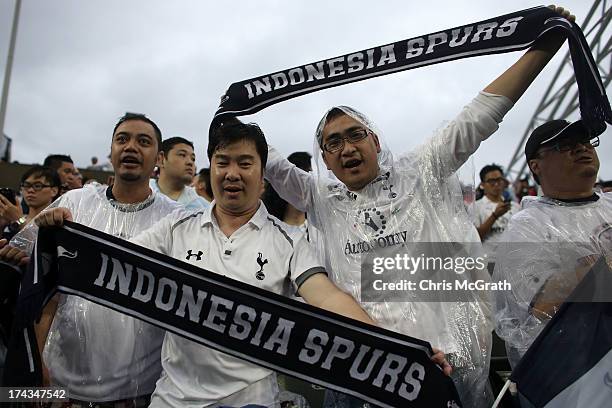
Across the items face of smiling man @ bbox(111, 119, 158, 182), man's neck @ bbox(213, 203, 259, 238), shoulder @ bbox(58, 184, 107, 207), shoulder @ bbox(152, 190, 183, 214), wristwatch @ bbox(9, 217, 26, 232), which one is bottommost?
man's neck @ bbox(213, 203, 259, 238)

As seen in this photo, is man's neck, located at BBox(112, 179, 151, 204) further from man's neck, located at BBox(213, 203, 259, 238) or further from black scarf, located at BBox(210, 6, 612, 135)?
man's neck, located at BBox(213, 203, 259, 238)

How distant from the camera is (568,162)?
2512mm

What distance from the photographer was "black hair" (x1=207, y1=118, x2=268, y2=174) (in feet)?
7.14

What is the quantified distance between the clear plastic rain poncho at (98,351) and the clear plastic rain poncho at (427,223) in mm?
922

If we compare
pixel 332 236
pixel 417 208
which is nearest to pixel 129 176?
pixel 332 236

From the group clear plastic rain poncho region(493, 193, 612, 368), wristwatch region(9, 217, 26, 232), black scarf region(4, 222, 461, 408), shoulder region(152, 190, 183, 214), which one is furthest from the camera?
wristwatch region(9, 217, 26, 232)

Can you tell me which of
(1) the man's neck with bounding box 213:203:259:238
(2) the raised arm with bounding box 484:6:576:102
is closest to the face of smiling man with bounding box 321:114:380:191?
(1) the man's neck with bounding box 213:203:259:238

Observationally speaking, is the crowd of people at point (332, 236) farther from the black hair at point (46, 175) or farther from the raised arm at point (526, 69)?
the black hair at point (46, 175)

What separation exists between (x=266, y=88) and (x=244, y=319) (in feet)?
4.33

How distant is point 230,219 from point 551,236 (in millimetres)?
1460

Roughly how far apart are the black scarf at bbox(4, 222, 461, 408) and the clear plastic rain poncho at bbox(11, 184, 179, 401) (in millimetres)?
233

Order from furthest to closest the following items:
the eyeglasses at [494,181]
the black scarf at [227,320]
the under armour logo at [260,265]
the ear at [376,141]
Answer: the eyeglasses at [494,181] → the ear at [376,141] → the under armour logo at [260,265] → the black scarf at [227,320]

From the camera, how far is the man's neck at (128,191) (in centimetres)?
268

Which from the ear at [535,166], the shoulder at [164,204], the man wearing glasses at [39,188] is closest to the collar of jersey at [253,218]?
the shoulder at [164,204]
